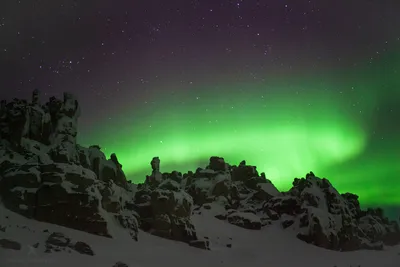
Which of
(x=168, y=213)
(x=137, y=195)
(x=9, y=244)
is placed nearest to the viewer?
(x=9, y=244)

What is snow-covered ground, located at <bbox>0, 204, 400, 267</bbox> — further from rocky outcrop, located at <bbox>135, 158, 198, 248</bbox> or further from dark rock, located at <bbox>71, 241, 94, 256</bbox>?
rocky outcrop, located at <bbox>135, 158, 198, 248</bbox>

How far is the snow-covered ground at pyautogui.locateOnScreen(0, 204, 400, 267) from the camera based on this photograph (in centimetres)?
3134

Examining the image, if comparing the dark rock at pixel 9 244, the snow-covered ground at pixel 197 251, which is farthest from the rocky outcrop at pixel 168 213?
the dark rock at pixel 9 244

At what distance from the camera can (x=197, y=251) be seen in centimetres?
5384

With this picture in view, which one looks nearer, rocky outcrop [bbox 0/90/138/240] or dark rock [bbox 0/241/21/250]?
dark rock [bbox 0/241/21/250]

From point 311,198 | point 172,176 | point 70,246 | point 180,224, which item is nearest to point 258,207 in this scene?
point 311,198

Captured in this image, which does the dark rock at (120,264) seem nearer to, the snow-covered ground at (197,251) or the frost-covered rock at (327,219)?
the snow-covered ground at (197,251)

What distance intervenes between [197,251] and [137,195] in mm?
15862

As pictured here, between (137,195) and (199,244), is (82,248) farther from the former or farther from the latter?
(137,195)

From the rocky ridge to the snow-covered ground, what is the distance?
2086 millimetres

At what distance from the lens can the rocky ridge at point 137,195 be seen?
4241cm

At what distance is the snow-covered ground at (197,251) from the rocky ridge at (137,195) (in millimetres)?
2086

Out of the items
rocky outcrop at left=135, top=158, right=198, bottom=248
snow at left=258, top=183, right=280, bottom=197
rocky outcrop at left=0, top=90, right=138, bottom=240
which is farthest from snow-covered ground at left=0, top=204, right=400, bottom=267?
snow at left=258, top=183, right=280, bottom=197

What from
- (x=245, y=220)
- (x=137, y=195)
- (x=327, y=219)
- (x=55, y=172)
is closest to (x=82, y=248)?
(x=55, y=172)
